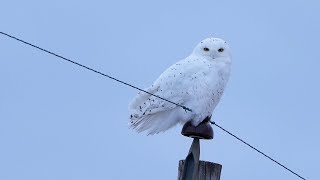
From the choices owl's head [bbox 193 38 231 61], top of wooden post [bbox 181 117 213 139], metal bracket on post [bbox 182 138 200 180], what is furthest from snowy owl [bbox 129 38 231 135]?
metal bracket on post [bbox 182 138 200 180]

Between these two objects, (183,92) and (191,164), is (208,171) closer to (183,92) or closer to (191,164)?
(191,164)

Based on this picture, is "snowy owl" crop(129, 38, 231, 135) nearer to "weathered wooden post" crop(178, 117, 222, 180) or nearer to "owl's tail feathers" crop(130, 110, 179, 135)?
"owl's tail feathers" crop(130, 110, 179, 135)

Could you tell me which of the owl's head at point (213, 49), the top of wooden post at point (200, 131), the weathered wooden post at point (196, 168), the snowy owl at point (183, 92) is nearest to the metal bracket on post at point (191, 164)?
the weathered wooden post at point (196, 168)

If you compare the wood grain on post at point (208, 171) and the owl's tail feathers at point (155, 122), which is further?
the owl's tail feathers at point (155, 122)

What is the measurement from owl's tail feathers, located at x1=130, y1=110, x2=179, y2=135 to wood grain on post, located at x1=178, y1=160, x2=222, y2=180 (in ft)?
2.96

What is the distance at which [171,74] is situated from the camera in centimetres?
484

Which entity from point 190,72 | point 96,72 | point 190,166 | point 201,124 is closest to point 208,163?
point 190,166

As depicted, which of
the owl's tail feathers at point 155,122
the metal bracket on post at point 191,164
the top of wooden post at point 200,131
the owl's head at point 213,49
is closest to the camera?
the metal bracket on post at point 191,164

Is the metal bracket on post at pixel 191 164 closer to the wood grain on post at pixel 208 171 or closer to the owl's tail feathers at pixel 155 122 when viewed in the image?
the wood grain on post at pixel 208 171

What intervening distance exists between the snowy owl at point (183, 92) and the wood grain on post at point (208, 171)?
0.81 m

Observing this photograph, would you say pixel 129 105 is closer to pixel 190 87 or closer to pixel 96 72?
pixel 190 87

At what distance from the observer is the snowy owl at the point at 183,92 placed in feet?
15.2

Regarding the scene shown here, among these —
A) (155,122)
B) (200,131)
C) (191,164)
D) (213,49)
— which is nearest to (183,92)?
(155,122)

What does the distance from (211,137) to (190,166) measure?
13.4 inches
